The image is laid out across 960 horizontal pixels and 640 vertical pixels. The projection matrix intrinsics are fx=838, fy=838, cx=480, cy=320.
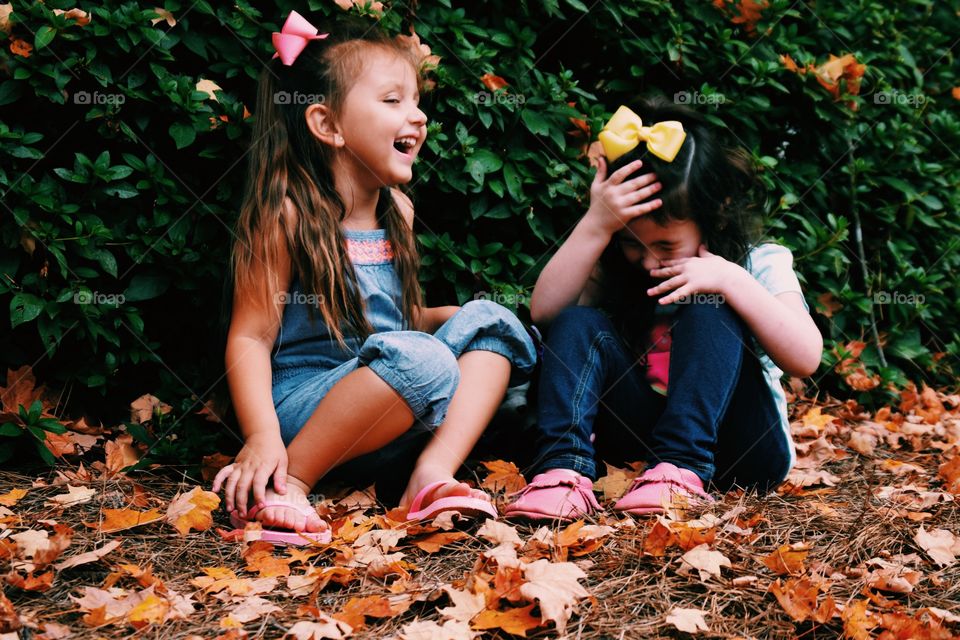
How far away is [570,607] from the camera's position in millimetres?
1633

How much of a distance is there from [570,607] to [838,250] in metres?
2.55

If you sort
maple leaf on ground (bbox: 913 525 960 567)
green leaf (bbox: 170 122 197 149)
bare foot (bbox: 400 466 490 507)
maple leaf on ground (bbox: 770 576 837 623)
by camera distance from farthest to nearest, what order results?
1. green leaf (bbox: 170 122 197 149)
2. bare foot (bbox: 400 466 490 507)
3. maple leaf on ground (bbox: 913 525 960 567)
4. maple leaf on ground (bbox: 770 576 837 623)

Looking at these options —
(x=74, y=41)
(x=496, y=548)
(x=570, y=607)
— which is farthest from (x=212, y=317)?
(x=570, y=607)

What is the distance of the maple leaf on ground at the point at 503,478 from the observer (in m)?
2.49

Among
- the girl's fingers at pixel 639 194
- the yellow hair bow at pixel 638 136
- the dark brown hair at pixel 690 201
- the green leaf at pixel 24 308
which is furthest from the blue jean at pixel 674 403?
the green leaf at pixel 24 308

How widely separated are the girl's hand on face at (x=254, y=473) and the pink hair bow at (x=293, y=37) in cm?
112

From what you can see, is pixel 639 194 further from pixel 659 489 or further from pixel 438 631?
pixel 438 631

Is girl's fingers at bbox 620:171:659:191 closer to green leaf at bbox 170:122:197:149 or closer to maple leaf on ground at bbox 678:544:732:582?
maple leaf on ground at bbox 678:544:732:582

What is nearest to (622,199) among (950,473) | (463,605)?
(463,605)

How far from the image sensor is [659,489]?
2.15 metres

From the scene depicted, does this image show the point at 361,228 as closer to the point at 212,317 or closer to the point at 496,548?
the point at 212,317

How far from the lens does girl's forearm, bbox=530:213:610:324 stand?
8.25 ft

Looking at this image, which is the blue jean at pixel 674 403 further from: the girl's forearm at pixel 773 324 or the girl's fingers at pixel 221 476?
the girl's fingers at pixel 221 476

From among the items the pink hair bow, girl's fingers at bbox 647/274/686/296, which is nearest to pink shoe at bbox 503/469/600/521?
girl's fingers at bbox 647/274/686/296
